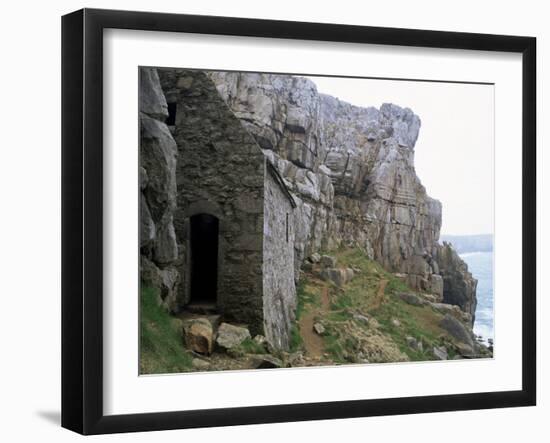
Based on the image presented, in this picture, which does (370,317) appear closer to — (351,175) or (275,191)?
(275,191)

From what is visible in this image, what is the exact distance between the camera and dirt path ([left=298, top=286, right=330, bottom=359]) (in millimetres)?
11128

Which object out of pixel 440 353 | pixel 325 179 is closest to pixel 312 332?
pixel 440 353

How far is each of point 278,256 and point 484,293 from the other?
10.0ft

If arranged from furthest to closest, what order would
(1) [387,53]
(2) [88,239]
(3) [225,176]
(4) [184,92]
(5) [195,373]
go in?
(3) [225,176] → (4) [184,92] → (1) [387,53] → (5) [195,373] → (2) [88,239]

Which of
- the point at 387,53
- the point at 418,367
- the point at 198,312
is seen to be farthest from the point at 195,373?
the point at 387,53

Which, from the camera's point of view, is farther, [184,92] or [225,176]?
[225,176]

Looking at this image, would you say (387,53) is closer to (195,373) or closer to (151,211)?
(151,211)

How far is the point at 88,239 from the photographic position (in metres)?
9.29

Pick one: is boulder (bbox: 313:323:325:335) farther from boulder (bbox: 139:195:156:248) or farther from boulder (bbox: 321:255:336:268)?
boulder (bbox: 139:195:156:248)

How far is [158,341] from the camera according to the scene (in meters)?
9.97

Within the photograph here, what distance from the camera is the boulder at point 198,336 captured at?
10422 mm

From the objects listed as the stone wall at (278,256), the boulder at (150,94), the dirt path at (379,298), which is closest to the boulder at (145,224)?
the boulder at (150,94)

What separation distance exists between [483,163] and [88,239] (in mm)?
4926

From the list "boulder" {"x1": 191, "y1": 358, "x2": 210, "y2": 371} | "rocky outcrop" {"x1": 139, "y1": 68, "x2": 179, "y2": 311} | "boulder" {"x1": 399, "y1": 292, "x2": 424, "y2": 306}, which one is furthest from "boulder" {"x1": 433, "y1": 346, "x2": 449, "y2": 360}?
"rocky outcrop" {"x1": 139, "y1": 68, "x2": 179, "y2": 311}
